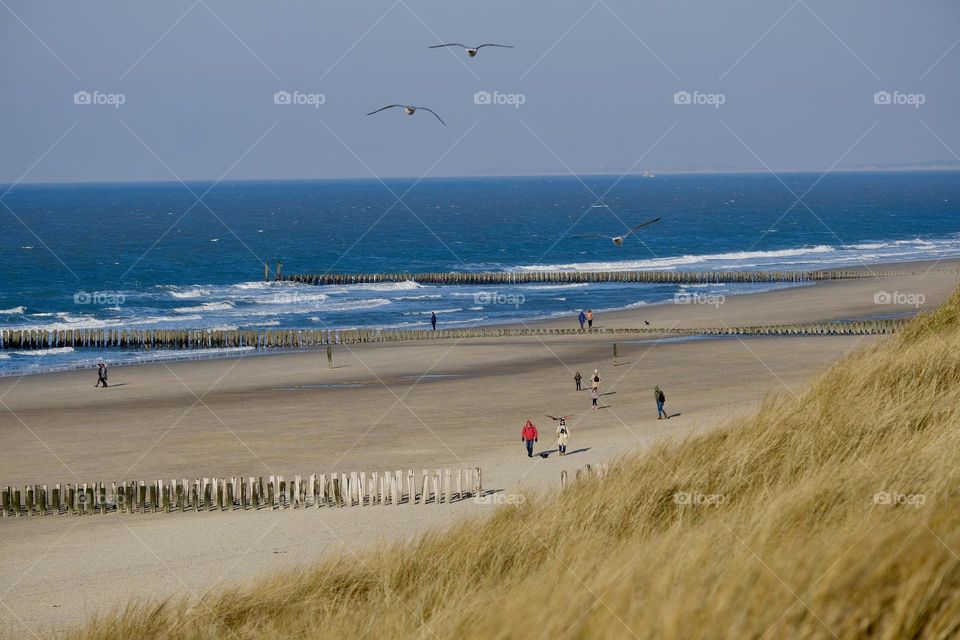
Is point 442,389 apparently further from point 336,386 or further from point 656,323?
point 656,323

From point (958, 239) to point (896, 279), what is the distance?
158ft

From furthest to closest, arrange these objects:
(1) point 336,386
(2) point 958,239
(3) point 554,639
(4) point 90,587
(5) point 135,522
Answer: (2) point 958,239, (1) point 336,386, (5) point 135,522, (4) point 90,587, (3) point 554,639

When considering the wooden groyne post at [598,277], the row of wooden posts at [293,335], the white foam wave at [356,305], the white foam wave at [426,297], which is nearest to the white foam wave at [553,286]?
the wooden groyne post at [598,277]

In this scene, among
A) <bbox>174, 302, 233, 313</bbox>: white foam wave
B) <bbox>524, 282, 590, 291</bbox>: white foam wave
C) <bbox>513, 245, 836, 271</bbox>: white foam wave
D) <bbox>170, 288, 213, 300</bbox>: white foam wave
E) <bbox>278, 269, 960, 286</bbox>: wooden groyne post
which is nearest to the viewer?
<bbox>174, 302, 233, 313</bbox>: white foam wave

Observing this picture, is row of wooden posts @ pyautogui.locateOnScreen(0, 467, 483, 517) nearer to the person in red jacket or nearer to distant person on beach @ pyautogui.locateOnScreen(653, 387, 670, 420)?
the person in red jacket

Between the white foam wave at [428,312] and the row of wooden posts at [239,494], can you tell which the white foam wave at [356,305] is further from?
the row of wooden posts at [239,494]

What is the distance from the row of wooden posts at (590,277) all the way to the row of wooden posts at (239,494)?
6365cm

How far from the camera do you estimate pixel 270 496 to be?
2247 cm

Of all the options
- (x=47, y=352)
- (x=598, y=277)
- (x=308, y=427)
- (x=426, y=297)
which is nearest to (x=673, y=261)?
(x=598, y=277)

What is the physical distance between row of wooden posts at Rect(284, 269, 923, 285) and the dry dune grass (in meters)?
70.2

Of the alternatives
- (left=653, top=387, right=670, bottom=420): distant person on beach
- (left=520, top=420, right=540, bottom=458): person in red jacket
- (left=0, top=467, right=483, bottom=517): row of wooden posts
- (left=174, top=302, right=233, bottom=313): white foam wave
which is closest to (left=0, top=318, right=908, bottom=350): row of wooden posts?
(left=174, top=302, right=233, bottom=313): white foam wave

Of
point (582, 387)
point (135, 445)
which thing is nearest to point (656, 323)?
point (582, 387)

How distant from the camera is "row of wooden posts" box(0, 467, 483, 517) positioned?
73.7 feet

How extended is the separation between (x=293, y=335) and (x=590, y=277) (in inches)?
1430
